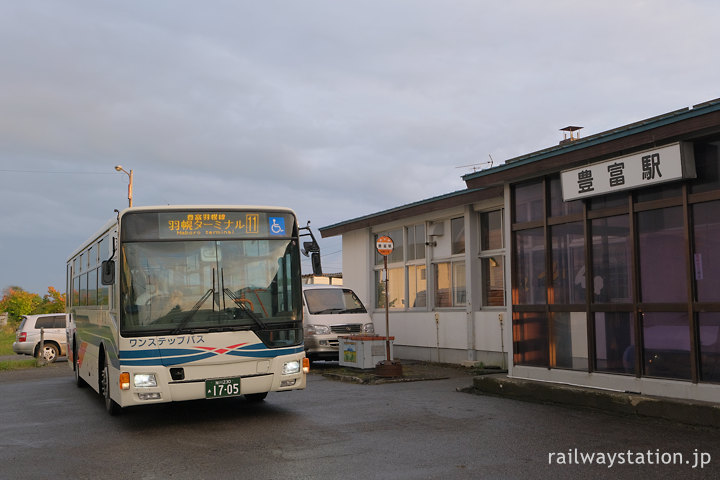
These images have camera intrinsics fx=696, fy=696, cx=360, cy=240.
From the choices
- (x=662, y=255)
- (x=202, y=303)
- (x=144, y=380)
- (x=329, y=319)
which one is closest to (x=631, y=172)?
(x=662, y=255)

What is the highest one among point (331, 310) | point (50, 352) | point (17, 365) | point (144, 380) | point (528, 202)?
point (528, 202)

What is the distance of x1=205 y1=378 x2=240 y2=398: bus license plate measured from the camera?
8984 mm

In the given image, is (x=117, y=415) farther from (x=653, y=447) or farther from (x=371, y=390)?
(x=653, y=447)

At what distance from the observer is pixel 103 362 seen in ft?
35.5

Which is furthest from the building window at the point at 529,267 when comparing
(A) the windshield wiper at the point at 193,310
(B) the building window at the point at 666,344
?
(A) the windshield wiper at the point at 193,310

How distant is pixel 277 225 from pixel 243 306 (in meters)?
1.26

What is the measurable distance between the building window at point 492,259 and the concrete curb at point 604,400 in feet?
13.7

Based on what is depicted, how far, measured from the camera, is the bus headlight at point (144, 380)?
8781mm

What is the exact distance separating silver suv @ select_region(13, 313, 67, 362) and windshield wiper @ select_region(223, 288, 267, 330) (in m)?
16.3

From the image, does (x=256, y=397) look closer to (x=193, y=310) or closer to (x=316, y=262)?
(x=316, y=262)

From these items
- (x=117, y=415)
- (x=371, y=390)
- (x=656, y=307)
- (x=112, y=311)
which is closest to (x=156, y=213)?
(x=112, y=311)

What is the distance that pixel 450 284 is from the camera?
57.0 ft

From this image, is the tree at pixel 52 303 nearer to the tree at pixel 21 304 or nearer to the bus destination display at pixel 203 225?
the tree at pixel 21 304

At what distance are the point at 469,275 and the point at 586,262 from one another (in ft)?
19.3
